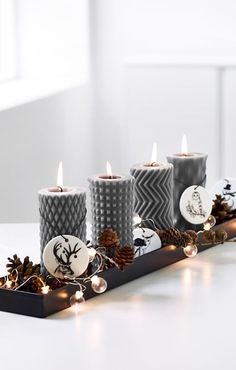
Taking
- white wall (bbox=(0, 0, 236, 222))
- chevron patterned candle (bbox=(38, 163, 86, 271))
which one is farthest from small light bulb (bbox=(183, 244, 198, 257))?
white wall (bbox=(0, 0, 236, 222))

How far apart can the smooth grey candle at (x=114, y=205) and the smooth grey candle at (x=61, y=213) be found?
0.06 m

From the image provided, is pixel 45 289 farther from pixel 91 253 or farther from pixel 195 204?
pixel 195 204

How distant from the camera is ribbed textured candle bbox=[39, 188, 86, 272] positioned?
4.87 ft

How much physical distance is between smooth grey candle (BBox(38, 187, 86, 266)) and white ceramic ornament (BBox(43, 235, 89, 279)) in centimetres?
3

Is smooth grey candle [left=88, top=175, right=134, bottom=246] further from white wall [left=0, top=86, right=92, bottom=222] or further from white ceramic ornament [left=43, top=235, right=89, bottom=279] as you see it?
white wall [left=0, top=86, right=92, bottom=222]

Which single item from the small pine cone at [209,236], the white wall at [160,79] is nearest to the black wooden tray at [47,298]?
the small pine cone at [209,236]

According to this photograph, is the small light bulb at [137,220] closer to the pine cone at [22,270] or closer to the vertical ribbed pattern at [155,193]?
the vertical ribbed pattern at [155,193]

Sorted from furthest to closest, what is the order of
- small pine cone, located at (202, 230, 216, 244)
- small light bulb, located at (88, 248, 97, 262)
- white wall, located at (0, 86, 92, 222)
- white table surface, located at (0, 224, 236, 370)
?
white wall, located at (0, 86, 92, 222), small pine cone, located at (202, 230, 216, 244), small light bulb, located at (88, 248, 97, 262), white table surface, located at (0, 224, 236, 370)

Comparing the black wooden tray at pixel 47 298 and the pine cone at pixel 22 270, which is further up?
the pine cone at pixel 22 270

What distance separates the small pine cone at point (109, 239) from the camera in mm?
1540

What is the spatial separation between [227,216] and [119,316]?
0.52m

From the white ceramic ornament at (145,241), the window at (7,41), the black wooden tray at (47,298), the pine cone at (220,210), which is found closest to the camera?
the black wooden tray at (47,298)

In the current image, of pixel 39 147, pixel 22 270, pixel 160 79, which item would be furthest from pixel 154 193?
pixel 160 79

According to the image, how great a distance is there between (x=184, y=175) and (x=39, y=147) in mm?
1654
